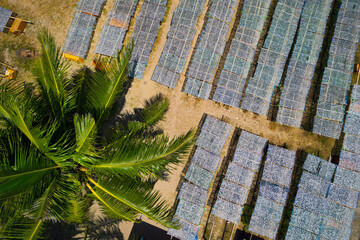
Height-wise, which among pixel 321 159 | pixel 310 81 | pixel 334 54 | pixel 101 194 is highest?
pixel 334 54

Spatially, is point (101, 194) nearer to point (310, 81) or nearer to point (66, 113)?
point (66, 113)

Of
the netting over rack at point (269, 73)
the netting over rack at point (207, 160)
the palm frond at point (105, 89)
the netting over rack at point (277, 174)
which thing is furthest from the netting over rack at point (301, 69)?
the palm frond at point (105, 89)

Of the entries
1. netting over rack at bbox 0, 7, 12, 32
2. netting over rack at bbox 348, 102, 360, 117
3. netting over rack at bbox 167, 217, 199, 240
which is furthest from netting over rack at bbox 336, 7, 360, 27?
netting over rack at bbox 0, 7, 12, 32

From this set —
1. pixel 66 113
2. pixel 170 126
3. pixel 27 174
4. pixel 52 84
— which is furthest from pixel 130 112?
pixel 27 174

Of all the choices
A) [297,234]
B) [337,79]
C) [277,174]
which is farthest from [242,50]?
[297,234]

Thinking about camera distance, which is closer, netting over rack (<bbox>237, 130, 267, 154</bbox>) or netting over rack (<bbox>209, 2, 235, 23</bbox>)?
netting over rack (<bbox>237, 130, 267, 154</bbox>)

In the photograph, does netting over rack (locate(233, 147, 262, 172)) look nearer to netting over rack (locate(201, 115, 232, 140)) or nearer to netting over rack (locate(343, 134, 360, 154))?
netting over rack (locate(201, 115, 232, 140))

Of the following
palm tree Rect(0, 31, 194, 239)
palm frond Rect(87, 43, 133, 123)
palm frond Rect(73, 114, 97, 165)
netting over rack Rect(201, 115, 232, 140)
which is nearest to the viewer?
palm tree Rect(0, 31, 194, 239)
